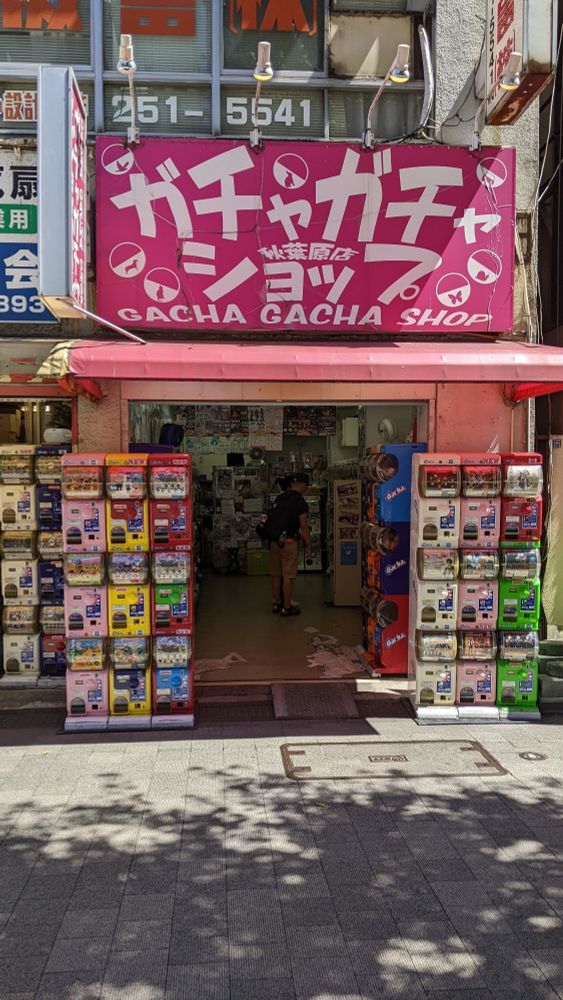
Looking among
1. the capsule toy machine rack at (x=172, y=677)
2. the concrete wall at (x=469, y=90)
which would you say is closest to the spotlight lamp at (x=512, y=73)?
the concrete wall at (x=469, y=90)

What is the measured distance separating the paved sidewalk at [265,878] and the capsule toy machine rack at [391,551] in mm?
1843

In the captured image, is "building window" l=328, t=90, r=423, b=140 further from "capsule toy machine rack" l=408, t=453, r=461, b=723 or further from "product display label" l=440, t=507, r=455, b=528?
"product display label" l=440, t=507, r=455, b=528

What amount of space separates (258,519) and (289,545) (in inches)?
186

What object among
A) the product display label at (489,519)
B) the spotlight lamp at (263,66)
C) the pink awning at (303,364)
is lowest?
the product display label at (489,519)

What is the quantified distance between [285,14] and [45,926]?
28.0ft

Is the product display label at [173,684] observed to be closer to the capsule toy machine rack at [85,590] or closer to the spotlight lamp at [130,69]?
the capsule toy machine rack at [85,590]

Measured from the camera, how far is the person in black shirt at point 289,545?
1126 centimetres

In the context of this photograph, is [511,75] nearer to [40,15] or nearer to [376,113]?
[376,113]

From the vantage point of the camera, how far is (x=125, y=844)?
482cm

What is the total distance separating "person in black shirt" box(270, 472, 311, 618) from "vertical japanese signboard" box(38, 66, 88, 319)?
5667mm

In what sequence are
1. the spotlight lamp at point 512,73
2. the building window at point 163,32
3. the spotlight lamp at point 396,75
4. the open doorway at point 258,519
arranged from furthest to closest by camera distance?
the open doorway at point 258,519
the building window at point 163,32
the spotlight lamp at point 396,75
the spotlight lamp at point 512,73

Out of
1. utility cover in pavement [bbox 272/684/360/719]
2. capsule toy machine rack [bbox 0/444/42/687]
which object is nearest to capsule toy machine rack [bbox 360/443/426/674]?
utility cover in pavement [bbox 272/684/360/719]

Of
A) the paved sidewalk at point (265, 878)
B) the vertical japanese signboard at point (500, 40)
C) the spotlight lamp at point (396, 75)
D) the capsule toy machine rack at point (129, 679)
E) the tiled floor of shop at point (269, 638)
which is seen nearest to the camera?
the paved sidewalk at point (265, 878)

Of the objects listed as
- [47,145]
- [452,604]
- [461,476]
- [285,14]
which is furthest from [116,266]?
[452,604]
